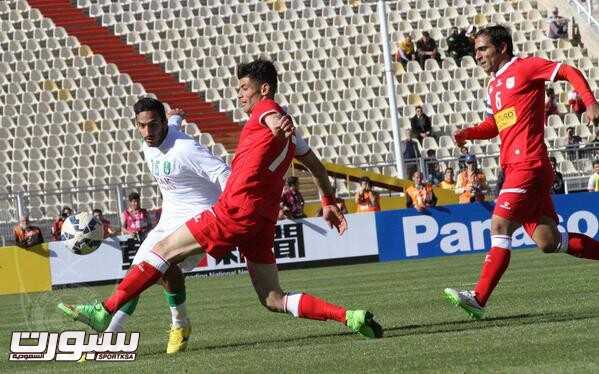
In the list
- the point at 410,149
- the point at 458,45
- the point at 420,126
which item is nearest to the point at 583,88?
the point at 410,149

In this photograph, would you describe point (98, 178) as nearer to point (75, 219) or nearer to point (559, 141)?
point (559, 141)

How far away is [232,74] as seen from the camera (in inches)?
1491

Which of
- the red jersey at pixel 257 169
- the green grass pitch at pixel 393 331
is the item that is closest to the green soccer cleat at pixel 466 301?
the green grass pitch at pixel 393 331

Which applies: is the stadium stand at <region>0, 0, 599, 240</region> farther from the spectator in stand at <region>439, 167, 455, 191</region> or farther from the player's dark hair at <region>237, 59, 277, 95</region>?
the player's dark hair at <region>237, 59, 277, 95</region>

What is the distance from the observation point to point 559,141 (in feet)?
105

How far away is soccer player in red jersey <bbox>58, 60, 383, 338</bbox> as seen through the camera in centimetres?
966

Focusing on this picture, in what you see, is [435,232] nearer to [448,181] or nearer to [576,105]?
[448,181]

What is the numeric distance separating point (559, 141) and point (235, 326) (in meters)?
20.1

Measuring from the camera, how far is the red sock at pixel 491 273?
36.0ft

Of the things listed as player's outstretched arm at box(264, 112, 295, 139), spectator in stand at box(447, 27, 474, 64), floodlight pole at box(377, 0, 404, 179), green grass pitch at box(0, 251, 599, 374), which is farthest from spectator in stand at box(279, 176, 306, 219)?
player's outstretched arm at box(264, 112, 295, 139)

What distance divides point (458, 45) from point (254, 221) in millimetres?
26623

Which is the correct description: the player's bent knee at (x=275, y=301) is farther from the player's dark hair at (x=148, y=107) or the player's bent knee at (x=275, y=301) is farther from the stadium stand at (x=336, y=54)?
the stadium stand at (x=336, y=54)

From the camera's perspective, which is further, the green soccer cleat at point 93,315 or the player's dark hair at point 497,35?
the player's dark hair at point 497,35

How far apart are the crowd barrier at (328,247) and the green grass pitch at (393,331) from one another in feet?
19.0
